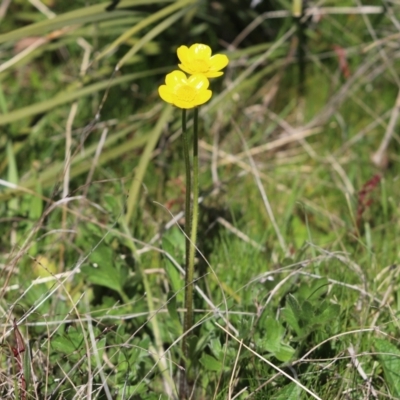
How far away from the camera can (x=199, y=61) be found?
39.2 inches

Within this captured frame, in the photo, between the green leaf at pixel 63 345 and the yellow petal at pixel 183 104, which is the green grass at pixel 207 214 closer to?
the green leaf at pixel 63 345

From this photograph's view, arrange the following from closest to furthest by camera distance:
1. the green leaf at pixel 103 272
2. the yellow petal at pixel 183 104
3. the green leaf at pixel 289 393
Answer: the yellow petal at pixel 183 104 < the green leaf at pixel 289 393 < the green leaf at pixel 103 272

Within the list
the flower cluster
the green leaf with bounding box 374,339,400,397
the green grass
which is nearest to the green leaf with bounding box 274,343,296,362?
the green grass

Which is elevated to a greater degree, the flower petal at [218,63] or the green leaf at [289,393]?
the flower petal at [218,63]

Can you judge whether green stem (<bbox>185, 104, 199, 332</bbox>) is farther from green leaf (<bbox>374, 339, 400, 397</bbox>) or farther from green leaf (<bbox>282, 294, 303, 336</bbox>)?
green leaf (<bbox>374, 339, 400, 397</bbox>)

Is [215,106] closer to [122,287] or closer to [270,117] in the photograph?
[270,117]

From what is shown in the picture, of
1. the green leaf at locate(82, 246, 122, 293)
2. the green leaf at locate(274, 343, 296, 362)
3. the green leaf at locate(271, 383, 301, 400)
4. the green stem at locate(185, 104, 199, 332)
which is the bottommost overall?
the green leaf at locate(271, 383, 301, 400)

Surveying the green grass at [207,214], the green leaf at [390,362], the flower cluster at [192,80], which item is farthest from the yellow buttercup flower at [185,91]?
the green leaf at [390,362]

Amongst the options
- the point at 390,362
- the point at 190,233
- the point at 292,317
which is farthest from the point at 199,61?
the point at 390,362

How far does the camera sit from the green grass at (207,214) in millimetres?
1128

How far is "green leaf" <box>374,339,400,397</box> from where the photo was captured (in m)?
1.10

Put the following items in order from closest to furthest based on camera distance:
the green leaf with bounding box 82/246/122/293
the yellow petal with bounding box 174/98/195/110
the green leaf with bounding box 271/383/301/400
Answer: the yellow petal with bounding box 174/98/195/110 → the green leaf with bounding box 271/383/301/400 → the green leaf with bounding box 82/246/122/293

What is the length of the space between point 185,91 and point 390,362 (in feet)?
1.93

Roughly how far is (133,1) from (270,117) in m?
0.55
